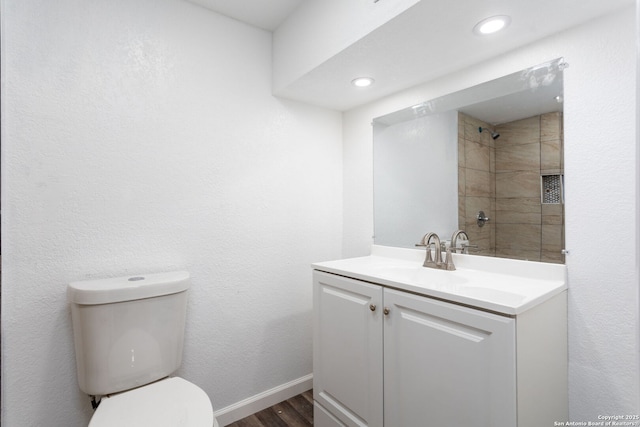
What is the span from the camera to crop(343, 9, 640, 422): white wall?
1082 mm

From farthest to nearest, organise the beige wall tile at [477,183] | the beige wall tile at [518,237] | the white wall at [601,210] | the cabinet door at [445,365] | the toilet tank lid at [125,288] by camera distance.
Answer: the beige wall tile at [477,183] < the beige wall tile at [518,237] < the toilet tank lid at [125,288] < the white wall at [601,210] < the cabinet door at [445,365]

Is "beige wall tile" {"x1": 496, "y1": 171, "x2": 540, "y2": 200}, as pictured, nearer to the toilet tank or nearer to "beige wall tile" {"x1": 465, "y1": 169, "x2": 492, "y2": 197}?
"beige wall tile" {"x1": 465, "y1": 169, "x2": 492, "y2": 197}

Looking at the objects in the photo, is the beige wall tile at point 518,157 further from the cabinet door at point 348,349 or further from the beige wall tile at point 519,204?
the cabinet door at point 348,349

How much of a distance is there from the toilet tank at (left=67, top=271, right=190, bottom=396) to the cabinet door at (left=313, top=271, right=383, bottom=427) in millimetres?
679

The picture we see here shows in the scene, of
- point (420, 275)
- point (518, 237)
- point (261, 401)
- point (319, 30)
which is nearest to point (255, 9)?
point (319, 30)

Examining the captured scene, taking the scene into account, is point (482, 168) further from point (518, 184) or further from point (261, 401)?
point (261, 401)

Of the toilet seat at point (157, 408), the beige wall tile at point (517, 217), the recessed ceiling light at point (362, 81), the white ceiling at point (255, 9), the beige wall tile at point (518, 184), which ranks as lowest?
the toilet seat at point (157, 408)

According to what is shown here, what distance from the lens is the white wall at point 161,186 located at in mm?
1245

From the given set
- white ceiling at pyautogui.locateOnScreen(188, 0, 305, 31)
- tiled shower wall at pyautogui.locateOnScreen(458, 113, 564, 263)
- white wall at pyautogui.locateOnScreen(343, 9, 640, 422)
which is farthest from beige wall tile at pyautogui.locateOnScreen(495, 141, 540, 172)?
white ceiling at pyautogui.locateOnScreen(188, 0, 305, 31)

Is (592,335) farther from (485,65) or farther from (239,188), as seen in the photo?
(239,188)

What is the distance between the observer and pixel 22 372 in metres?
1.23

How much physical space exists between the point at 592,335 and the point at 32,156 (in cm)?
223

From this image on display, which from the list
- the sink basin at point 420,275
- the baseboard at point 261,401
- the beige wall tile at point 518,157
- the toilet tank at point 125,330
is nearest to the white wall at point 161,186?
the baseboard at point 261,401

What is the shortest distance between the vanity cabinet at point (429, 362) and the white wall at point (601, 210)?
0.32ft
